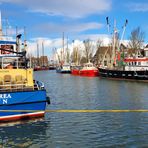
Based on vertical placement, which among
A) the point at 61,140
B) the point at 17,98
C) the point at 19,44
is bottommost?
the point at 61,140

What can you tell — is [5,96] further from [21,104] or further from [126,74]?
[126,74]

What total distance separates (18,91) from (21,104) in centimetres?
86

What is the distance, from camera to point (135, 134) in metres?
20.2

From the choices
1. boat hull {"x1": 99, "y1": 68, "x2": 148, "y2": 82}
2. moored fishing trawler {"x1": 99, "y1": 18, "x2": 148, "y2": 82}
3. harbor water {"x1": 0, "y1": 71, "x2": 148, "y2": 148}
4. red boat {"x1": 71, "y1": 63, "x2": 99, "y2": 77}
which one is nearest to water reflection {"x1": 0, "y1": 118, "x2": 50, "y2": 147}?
harbor water {"x1": 0, "y1": 71, "x2": 148, "y2": 148}

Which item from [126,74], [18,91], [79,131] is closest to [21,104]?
[18,91]

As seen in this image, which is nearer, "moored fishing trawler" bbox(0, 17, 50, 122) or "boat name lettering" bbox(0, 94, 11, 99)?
"boat name lettering" bbox(0, 94, 11, 99)

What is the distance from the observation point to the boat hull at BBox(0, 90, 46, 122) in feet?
73.3

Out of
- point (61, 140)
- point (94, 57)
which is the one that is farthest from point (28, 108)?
point (94, 57)

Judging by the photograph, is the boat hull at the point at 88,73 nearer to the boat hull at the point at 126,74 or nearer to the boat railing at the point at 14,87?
the boat hull at the point at 126,74

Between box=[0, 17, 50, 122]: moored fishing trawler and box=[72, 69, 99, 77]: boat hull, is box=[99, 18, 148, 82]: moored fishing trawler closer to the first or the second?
box=[72, 69, 99, 77]: boat hull

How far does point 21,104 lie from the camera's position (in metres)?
22.8

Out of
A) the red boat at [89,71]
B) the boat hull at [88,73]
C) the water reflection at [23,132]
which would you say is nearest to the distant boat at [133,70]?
the boat hull at [88,73]

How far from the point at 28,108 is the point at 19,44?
6.28 meters

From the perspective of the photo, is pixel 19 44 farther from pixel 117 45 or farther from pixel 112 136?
pixel 117 45
